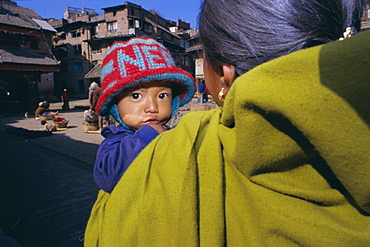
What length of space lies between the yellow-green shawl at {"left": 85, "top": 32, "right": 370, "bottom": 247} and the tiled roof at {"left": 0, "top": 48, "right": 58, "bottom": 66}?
19086 millimetres

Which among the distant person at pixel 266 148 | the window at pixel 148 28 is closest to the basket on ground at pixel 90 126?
the distant person at pixel 266 148

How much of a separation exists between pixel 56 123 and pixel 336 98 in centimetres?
1155

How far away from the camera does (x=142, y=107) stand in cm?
148

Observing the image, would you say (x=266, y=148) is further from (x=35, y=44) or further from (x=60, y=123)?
(x=35, y=44)

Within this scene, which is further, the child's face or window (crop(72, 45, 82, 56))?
window (crop(72, 45, 82, 56))

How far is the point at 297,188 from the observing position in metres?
0.55

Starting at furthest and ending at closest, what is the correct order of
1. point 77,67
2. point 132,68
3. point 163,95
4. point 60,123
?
point 77,67 → point 60,123 → point 163,95 → point 132,68

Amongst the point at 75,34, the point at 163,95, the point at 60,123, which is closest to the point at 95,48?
the point at 75,34

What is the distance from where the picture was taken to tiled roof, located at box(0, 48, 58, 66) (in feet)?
53.6

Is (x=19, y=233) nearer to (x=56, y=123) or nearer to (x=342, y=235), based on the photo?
(x=342, y=235)

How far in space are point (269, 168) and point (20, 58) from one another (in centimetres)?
2065

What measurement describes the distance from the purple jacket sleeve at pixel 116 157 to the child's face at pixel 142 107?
246mm

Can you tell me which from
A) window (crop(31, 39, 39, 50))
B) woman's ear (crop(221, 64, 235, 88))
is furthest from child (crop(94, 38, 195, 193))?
window (crop(31, 39, 39, 50))

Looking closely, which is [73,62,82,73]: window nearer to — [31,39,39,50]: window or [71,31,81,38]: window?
[71,31,81,38]: window
